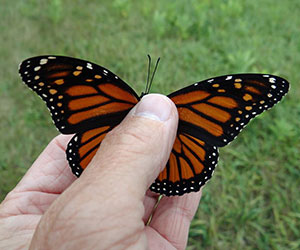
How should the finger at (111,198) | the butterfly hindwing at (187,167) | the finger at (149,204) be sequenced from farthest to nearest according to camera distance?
1. the finger at (149,204)
2. the butterfly hindwing at (187,167)
3. the finger at (111,198)

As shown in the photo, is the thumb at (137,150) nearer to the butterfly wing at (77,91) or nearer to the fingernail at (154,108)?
the fingernail at (154,108)

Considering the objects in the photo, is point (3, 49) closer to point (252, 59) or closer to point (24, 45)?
point (24, 45)

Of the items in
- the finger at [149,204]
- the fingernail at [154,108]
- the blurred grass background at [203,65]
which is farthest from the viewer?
the blurred grass background at [203,65]

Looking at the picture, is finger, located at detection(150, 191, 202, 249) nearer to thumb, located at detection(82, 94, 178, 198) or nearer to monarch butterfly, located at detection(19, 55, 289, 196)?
monarch butterfly, located at detection(19, 55, 289, 196)

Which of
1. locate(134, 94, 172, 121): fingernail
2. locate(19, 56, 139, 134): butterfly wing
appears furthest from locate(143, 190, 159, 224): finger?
locate(134, 94, 172, 121): fingernail

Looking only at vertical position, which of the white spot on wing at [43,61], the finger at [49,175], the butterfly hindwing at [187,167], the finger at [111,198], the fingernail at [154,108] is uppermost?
the white spot on wing at [43,61]

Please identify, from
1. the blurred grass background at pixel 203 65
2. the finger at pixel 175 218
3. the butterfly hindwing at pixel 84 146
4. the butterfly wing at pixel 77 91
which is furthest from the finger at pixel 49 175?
the blurred grass background at pixel 203 65

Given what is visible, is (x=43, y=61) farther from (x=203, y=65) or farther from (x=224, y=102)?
(x=203, y=65)
